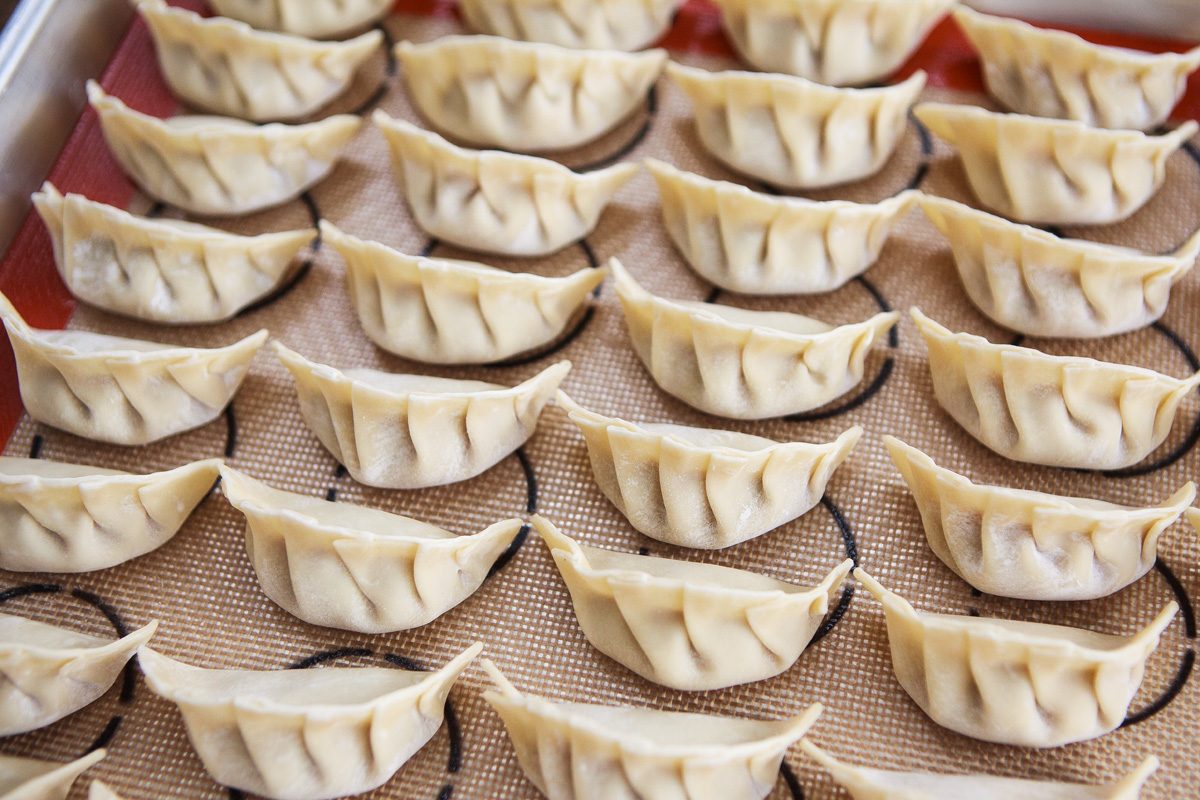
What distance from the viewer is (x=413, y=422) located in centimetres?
146

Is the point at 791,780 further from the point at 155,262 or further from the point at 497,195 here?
the point at 155,262

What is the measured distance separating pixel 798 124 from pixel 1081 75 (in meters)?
0.48

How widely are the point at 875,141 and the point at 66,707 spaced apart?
1468 mm

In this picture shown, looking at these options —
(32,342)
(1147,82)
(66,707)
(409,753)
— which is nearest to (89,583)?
(66,707)

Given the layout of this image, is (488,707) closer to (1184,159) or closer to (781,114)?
(781,114)

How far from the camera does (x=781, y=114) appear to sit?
1687 mm

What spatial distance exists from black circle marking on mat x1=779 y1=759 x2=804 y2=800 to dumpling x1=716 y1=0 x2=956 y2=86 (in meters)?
1.15

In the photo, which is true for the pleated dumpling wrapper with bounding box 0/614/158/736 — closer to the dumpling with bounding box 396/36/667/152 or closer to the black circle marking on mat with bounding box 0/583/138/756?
the black circle marking on mat with bounding box 0/583/138/756

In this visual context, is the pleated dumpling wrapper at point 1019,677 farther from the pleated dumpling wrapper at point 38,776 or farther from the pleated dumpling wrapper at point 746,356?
the pleated dumpling wrapper at point 38,776

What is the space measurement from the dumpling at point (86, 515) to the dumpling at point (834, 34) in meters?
1.16

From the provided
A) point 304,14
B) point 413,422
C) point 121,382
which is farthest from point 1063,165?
point 121,382

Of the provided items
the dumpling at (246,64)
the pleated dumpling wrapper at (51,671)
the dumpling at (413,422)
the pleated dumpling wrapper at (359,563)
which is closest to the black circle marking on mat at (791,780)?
the pleated dumpling wrapper at (359,563)

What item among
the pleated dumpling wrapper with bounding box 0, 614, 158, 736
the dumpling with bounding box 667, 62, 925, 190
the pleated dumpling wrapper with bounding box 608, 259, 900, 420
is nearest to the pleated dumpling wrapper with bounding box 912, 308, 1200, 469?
the pleated dumpling wrapper with bounding box 608, 259, 900, 420

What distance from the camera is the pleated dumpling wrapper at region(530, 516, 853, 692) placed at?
1.30 meters
